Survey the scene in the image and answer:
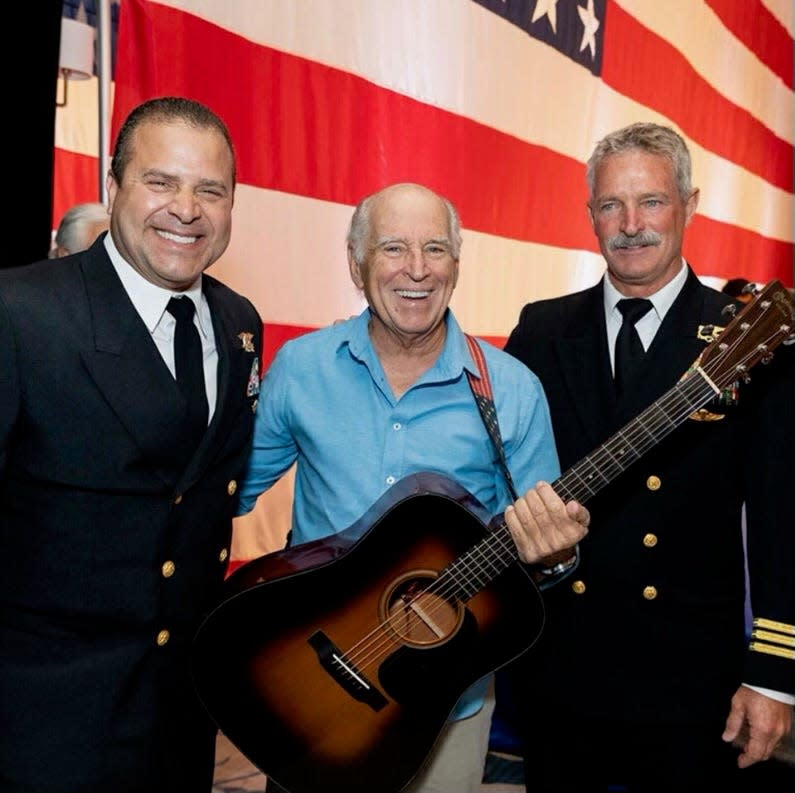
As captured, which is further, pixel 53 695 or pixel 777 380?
pixel 777 380

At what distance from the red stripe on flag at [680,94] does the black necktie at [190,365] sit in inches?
136

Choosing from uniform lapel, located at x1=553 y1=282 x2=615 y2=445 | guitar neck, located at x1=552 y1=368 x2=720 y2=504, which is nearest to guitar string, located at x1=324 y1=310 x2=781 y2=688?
guitar neck, located at x1=552 y1=368 x2=720 y2=504

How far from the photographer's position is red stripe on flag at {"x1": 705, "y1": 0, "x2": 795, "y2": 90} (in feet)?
18.7

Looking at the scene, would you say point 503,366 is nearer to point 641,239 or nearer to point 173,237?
point 641,239

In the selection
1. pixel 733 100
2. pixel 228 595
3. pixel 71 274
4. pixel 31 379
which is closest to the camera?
pixel 31 379

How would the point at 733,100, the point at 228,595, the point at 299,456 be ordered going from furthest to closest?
the point at 733,100 < the point at 299,456 < the point at 228,595

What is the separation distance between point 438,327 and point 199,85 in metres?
1.03

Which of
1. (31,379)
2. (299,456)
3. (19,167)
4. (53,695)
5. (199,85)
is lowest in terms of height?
(53,695)

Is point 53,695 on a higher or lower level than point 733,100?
lower

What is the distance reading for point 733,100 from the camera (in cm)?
602

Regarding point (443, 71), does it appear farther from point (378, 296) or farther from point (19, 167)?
point (378, 296)

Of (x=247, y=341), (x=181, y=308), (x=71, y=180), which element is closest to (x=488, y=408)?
(x=247, y=341)

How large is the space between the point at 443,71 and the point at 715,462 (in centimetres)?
205

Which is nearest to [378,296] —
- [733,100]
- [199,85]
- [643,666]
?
[643,666]
